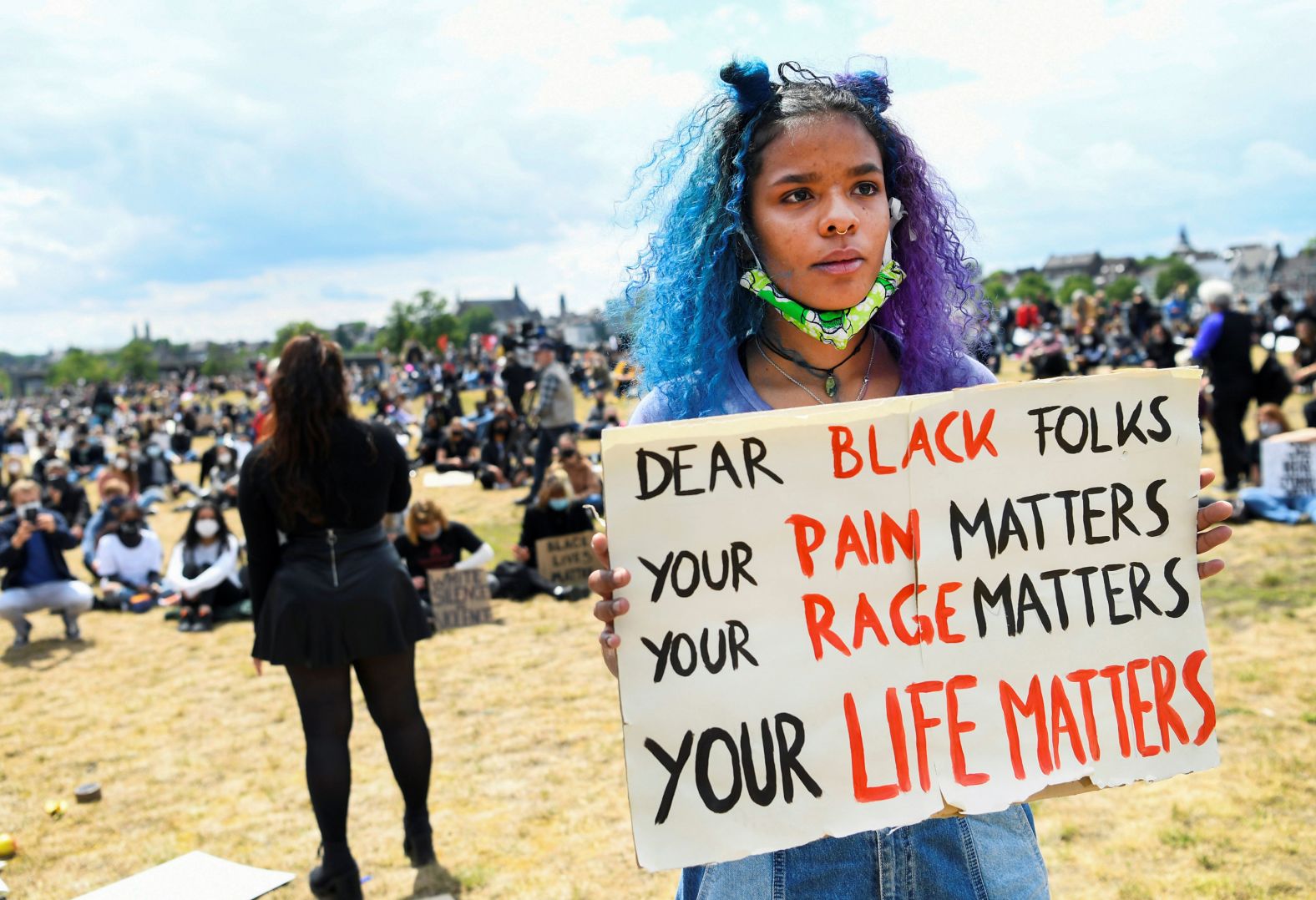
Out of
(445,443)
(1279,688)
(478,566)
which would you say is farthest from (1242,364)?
(445,443)

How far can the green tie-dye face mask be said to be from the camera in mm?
1804

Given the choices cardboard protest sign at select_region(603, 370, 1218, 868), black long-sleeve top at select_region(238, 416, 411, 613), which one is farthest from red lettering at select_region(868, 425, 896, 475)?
black long-sleeve top at select_region(238, 416, 411, 613)

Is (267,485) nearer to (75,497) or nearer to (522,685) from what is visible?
(522,685)

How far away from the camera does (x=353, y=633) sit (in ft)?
11.6

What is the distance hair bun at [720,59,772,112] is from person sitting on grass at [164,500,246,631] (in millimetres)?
8738

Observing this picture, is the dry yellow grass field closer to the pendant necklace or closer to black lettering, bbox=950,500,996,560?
black lettering, bbox=950,500,996,560

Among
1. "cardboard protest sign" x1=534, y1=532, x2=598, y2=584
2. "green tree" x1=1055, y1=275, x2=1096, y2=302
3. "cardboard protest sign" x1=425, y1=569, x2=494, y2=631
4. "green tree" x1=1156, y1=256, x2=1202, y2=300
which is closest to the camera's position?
"cardboard protest sign" x1=425, y1=569, x2=494, y2=631

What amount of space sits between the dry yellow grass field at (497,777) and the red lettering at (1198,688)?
7.16ft

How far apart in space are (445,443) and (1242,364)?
13531 millimetres

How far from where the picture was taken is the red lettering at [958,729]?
5.58 ft

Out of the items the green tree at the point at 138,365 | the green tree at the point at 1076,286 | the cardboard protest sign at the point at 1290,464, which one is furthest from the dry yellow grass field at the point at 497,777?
the green tree at the point at 138,365

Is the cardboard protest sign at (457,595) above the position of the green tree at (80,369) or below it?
below

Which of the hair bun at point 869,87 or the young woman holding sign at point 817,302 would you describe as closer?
the young woman holding sign at point 817,302

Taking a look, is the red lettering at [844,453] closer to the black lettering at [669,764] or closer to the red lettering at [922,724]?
the red lettering at [922,724]
